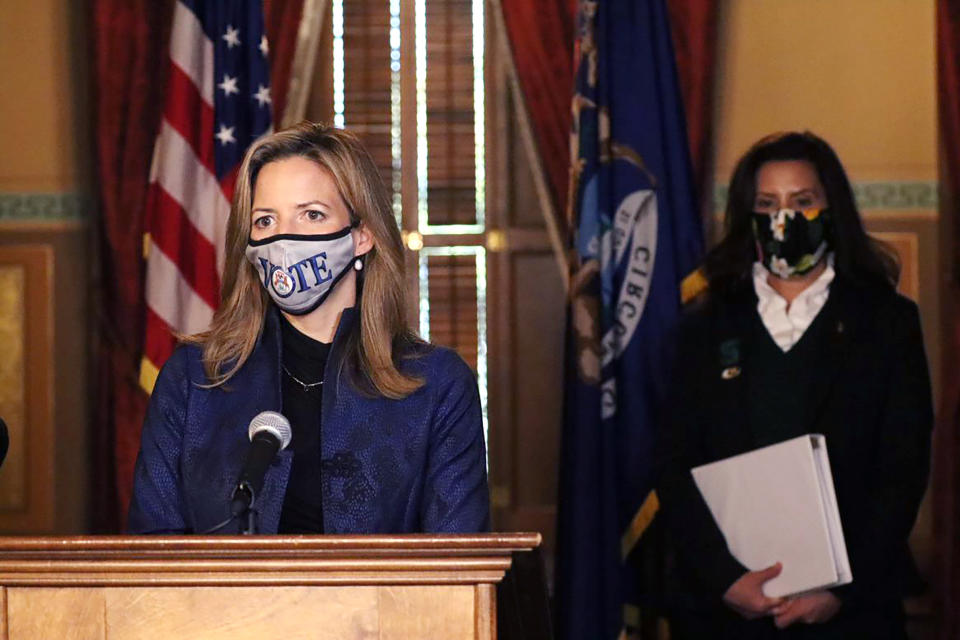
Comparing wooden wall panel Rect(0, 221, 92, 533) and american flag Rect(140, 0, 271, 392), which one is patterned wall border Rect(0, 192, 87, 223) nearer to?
wooden wall panel Rect(0, 221, 92, 533)

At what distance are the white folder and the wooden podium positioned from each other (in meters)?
2.14

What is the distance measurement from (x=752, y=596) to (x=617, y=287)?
66.8 inches

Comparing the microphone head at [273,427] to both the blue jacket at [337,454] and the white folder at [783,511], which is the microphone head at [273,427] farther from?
the white folder at [783,511]

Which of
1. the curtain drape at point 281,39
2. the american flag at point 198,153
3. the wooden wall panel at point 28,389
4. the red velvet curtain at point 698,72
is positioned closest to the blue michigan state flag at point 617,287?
the red velvet curtain at point 698,72

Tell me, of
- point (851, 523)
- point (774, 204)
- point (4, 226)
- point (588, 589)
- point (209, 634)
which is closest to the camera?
point (209, 634)

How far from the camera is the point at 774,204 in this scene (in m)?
4.08

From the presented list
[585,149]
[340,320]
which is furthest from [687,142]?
[340,320]

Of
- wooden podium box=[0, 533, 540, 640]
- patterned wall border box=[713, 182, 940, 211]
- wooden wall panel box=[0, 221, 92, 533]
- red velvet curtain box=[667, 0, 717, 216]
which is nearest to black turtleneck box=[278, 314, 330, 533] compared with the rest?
wooden podium box=[0, 533, 540, 640]

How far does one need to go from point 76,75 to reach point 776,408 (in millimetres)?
3237

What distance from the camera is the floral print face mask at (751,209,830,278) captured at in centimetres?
401

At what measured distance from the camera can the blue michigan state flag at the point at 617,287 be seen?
16.7ft

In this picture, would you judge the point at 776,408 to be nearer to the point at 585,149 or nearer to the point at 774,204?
the point at 774,204

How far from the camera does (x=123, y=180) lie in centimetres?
550

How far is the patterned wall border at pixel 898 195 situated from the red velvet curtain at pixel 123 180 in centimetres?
226
